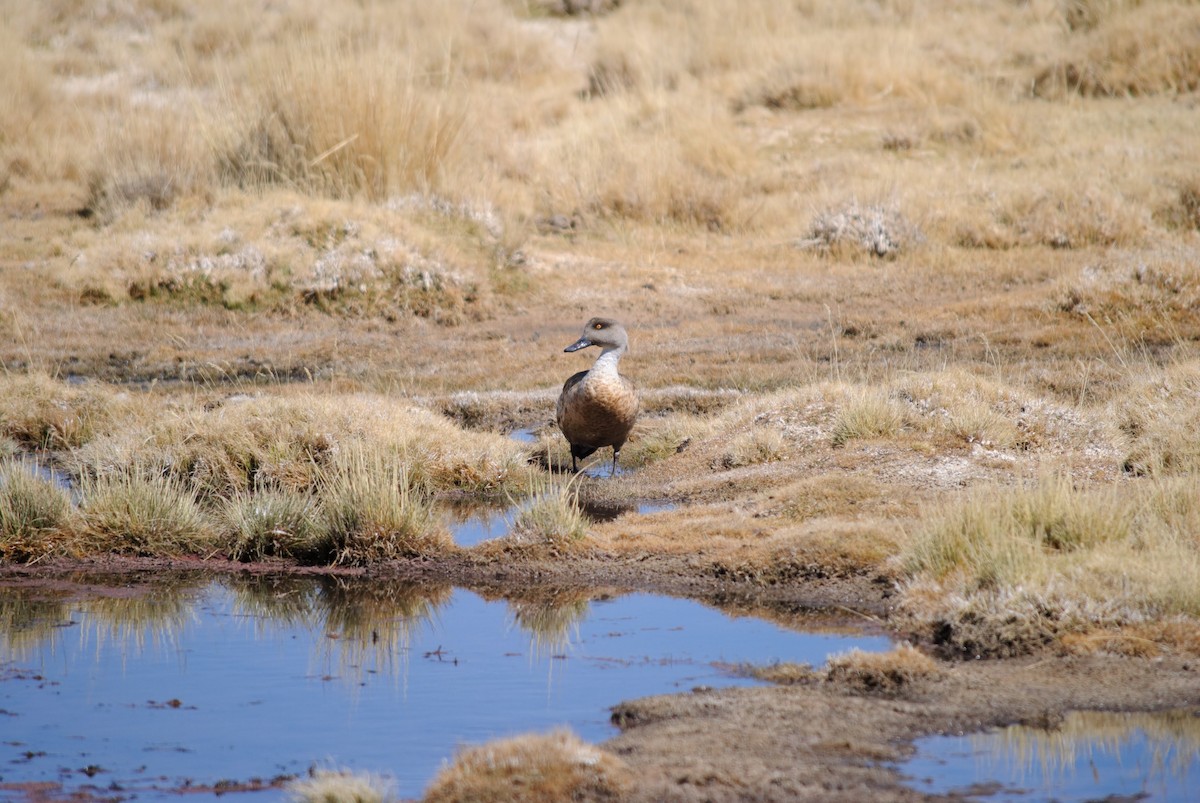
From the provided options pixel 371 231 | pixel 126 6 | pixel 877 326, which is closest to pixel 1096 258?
pixel 877 326

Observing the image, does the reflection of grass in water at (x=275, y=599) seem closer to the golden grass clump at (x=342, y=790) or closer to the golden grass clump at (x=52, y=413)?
the golden grass clump at (x=342, y=790)

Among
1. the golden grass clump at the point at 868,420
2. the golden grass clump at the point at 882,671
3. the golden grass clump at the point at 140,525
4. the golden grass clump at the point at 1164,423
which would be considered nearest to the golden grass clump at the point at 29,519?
the golden grass clump at the point at 140,525

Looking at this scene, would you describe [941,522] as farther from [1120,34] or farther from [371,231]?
[1120,34]

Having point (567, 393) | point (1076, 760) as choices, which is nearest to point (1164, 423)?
point (567, 393)

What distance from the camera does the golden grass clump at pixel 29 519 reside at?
8664 mm

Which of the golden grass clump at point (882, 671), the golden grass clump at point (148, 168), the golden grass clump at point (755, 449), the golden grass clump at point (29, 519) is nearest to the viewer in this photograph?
the golden grass clump at point (882, 671)

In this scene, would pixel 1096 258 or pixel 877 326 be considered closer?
pixel 877 326

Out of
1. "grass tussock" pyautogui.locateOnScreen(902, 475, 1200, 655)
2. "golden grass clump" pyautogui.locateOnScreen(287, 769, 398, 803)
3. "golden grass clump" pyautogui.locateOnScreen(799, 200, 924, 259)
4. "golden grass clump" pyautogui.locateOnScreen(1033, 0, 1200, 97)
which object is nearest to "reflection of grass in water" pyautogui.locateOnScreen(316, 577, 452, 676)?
"golden grass clump" pyautogui.locateOnScreen(287, 769, 398, 803)

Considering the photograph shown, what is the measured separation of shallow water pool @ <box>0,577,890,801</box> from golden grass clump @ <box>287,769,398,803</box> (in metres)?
0.20

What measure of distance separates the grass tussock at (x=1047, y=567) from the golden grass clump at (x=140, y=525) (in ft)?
14.4

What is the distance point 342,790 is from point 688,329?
1167 cm

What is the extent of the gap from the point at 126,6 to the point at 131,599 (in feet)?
100

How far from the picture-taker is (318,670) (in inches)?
265

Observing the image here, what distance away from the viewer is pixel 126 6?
1380 inches
